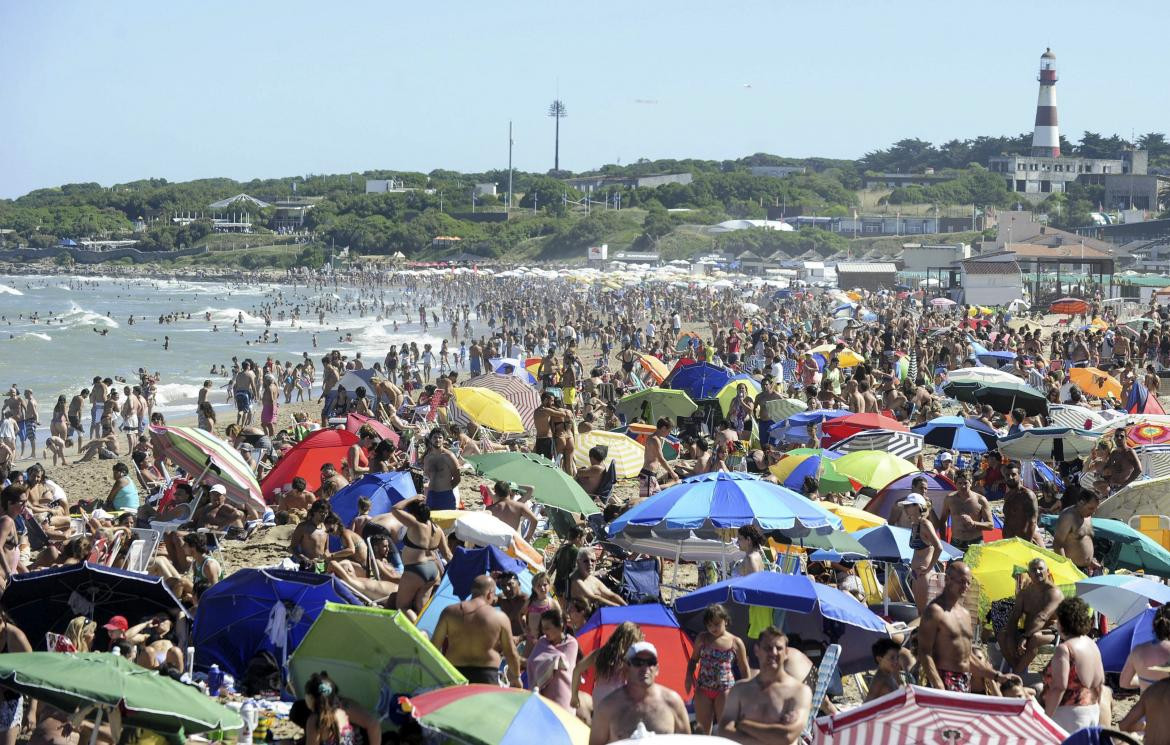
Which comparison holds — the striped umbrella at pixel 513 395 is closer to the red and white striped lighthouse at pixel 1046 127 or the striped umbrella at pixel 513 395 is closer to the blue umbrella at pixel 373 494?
the blue umbrella at pixel 373 494

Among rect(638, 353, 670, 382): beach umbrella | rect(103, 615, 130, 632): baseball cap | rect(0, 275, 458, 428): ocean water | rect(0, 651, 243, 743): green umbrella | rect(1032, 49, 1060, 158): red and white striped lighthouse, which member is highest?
rect(1032, 49, 1060, 158): red and white striped lighthouse

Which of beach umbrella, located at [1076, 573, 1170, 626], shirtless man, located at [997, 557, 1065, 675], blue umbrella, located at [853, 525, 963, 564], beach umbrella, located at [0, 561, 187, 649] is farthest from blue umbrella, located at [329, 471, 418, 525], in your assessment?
beach umbrella, located at [1076, 573, 1170, 626]

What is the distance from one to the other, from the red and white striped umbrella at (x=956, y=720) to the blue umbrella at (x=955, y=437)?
703 cm

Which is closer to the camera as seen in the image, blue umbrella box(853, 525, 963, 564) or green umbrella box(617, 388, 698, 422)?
blue umbrella box(853, 525, 963, 564)

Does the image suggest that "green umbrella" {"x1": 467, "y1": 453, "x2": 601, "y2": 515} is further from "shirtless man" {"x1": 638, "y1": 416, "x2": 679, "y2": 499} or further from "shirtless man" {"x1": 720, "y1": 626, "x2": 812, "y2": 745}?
"shirtless man" {"x1": 720, "y1": 626, "x2": 812, "y2": 745}

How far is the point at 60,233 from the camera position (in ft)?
477

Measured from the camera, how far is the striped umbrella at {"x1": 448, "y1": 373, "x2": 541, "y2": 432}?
13.5 m

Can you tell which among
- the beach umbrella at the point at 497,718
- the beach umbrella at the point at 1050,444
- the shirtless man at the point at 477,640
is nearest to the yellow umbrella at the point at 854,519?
the shirtless man at the point at 477,640

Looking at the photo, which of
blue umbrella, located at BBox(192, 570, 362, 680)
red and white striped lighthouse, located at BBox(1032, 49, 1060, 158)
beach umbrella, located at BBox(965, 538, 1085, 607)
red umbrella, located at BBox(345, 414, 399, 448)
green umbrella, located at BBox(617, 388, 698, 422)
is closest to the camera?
blue umbrella, located at BBox(192, 570, 362, 680)

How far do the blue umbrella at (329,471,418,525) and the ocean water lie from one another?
1681 cm

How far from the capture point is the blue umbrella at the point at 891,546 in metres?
7.62

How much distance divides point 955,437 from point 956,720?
737 cm

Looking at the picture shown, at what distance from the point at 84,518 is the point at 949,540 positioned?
5.90 metres

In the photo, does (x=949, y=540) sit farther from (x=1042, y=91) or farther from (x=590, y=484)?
(x=1042, y=91)
